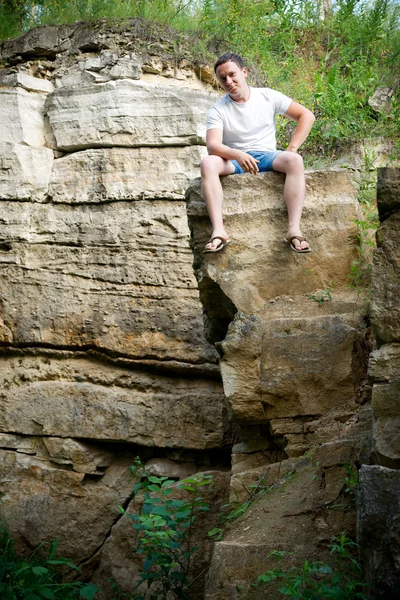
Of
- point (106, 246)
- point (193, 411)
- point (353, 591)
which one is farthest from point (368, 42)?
point (353, 591)

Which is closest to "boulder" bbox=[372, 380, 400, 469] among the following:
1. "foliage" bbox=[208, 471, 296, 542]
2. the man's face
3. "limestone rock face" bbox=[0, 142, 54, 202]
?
"foliage" bbox=[208, 471, 296, 542]

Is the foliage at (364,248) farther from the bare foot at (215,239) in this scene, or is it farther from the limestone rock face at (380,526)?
the limestone rock face at (380,526)

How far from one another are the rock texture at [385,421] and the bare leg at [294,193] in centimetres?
117

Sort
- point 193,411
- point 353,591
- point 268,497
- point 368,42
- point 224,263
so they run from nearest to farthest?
point 353,591 < point 268,497 < point 224,263 < point 193,411 < point 368,42

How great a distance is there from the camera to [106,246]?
700cm

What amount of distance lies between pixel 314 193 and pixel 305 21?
4.64 m

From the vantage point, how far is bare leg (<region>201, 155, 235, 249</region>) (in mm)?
5359

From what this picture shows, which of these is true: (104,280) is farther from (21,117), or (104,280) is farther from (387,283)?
(387,283)

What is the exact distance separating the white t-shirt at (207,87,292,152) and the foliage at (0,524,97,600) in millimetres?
3215

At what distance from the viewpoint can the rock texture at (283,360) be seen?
4348 mm

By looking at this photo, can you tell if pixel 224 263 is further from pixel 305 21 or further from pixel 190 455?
pixel 305 21

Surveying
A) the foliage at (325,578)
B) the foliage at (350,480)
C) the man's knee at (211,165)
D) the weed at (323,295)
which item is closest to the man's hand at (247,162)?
the man's knee at (211,165)

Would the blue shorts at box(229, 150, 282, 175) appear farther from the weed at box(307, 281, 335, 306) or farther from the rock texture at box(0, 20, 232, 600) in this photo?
the rock texture at box(0, 20, 232, 600)

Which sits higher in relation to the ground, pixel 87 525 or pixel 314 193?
pixel 314 193
